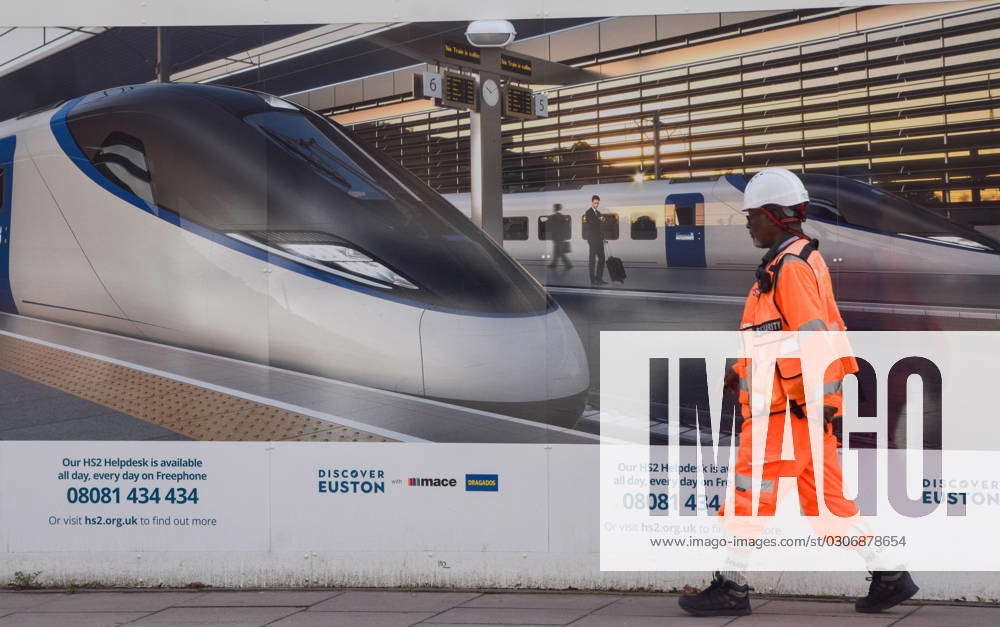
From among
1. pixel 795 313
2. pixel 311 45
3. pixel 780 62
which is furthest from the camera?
pixel 311 45

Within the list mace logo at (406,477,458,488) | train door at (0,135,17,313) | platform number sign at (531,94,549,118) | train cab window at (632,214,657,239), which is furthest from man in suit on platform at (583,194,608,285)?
train door at (0,135,17,313)

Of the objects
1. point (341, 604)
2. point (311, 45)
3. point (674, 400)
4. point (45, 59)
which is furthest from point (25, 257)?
point (674, 400)

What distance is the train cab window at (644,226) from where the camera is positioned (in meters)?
4.43

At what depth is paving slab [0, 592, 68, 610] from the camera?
4.61m

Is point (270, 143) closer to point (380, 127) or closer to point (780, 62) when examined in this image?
point (380, 127)

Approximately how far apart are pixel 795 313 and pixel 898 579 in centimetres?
121

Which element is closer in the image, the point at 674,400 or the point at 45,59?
the point at 674,400

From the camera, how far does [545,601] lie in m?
4.60

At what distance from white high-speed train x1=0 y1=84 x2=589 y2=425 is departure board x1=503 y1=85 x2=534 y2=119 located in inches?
20.3

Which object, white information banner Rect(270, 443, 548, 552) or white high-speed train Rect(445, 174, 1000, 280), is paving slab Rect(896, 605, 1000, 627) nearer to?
white high-speed train Rect(445, 174, 1000, 280)

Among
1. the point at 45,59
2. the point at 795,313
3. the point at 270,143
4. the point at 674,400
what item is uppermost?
the point at 45,59

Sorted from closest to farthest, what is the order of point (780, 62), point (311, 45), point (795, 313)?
point (795, 313)
point (780, 62)
point (311, 45)

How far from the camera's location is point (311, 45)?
15.4ft

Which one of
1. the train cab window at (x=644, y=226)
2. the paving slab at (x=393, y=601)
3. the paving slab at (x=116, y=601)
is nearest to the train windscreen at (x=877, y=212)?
the train cab window at (x=644, y=226)
